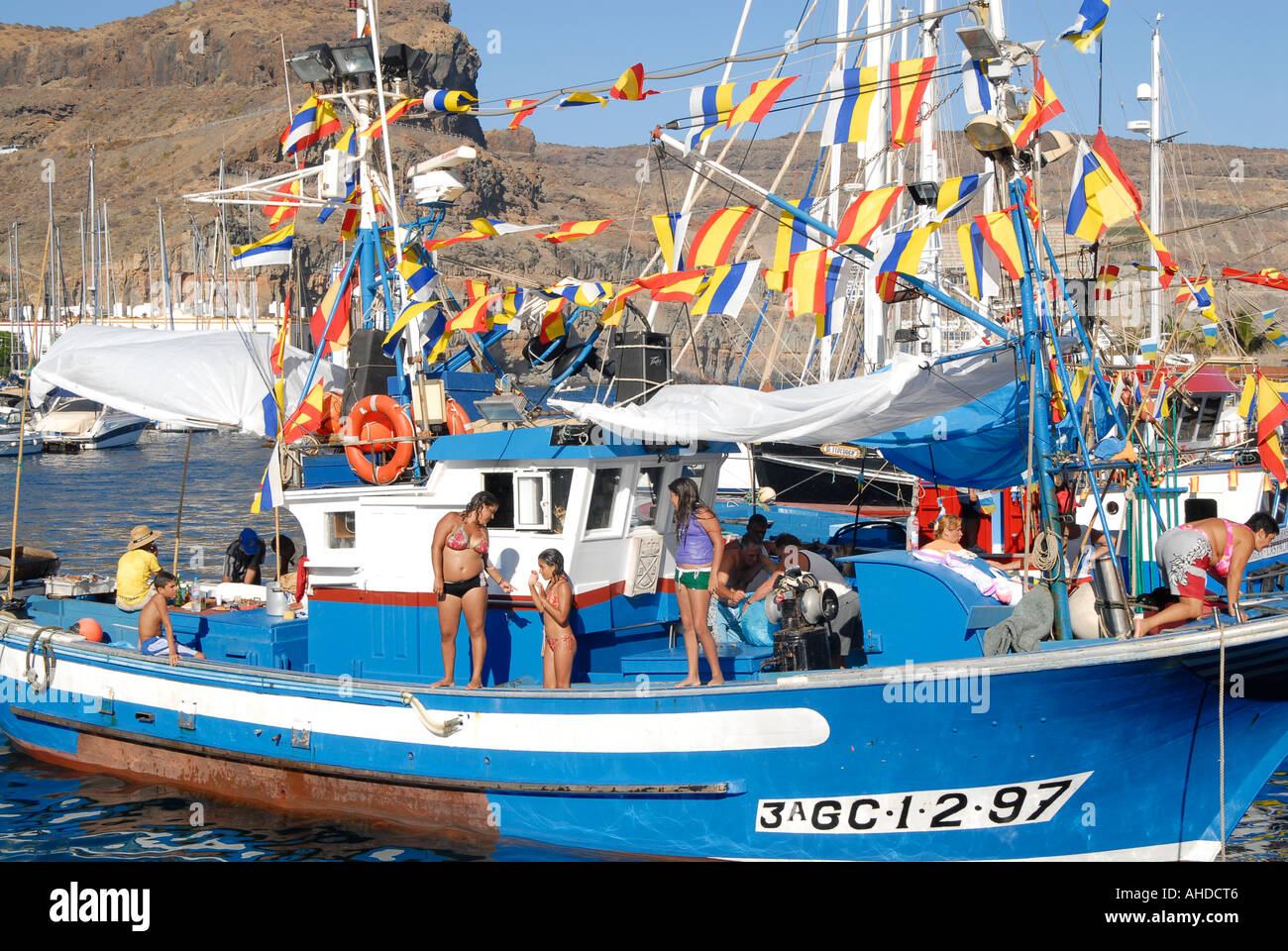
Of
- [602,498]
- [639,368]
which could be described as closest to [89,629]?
[602,498]

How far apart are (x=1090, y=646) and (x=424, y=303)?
21.2 feet

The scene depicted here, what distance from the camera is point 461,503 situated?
33.3ft

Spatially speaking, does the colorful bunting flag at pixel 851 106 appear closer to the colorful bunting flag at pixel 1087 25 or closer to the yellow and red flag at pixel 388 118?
the colorful bunting flag at pixel 1087 25

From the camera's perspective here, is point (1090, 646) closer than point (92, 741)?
Yes

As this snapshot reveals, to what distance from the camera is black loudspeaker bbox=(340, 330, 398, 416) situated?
39.3 feet

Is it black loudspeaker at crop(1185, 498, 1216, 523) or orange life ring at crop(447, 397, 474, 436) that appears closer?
orange life ring at crop(447, 397, 474, 436)

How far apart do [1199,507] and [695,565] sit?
15711 millimetres

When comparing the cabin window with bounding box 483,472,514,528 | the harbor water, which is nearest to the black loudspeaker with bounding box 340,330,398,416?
the cabin window with bounding box 483,472,514,528

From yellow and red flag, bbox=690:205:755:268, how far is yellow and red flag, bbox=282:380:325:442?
14.6 feet

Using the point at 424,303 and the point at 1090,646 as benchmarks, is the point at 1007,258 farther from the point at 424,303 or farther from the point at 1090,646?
the point at 424,303

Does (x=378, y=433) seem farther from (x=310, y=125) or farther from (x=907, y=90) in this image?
(x=907, y=90)

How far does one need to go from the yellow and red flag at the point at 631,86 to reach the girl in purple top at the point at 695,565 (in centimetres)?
354

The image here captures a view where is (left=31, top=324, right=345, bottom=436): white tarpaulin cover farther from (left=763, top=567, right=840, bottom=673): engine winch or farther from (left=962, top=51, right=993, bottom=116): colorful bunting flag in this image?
(left=962, top=51, right=993, bottom=116): colorful bunting flag
